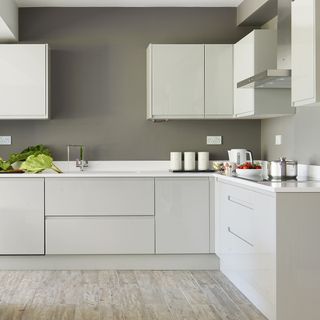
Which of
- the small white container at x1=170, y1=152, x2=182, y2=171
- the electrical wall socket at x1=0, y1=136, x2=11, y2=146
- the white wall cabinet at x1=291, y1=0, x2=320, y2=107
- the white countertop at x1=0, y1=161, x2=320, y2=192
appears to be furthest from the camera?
the electrical wall socket at x1=0, y1=136, x2=11, y2=146

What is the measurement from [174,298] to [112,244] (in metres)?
1.24

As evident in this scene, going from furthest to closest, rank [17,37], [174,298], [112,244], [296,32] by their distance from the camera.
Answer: [17,37]
[112,244]
[174,298]
[296,32]

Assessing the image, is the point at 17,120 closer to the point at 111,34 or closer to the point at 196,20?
the point at 111,34

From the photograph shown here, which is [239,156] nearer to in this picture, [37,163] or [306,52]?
[37,163]

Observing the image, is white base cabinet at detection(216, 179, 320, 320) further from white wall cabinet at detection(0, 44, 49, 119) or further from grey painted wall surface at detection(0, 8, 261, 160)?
white wall cabinet at detection(0, 44, 49, 119)

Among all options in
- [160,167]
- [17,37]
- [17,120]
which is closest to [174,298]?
[160,167]

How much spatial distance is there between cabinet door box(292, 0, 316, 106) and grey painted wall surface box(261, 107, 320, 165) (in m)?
0.62

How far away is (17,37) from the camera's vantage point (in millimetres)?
6312

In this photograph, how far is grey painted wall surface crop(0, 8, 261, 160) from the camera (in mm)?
6414

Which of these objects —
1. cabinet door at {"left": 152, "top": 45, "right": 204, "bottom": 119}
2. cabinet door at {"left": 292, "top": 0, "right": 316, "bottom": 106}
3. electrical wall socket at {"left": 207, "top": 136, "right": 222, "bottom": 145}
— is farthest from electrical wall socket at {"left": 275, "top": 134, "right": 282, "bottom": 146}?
cabinet door at {"left": 292, "top": 0, "right": 316, "bottom": 106}

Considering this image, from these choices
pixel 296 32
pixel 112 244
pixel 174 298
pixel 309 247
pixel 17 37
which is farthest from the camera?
pixel 17 37

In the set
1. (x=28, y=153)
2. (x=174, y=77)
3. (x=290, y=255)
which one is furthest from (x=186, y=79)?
(x=290, y=255)

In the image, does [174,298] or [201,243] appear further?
[201,243]

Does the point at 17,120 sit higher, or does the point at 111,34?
the point at 111,34
